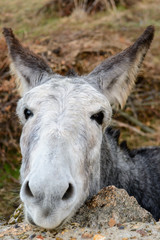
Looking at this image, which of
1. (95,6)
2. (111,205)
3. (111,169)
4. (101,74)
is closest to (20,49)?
(101,74)

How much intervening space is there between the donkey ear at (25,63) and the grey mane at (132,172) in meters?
1.18

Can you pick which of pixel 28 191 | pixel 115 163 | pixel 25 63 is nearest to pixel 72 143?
pixel 28 191

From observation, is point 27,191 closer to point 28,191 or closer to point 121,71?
point 28,191

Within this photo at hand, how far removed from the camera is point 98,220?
3205mm

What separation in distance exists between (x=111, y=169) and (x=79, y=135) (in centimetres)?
128

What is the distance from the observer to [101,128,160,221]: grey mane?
14.0ft

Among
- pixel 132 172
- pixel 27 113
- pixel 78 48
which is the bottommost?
pixel 132 172

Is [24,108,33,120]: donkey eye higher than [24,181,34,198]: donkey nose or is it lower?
higher

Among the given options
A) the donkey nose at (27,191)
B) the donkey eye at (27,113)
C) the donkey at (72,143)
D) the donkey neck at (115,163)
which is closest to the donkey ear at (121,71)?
the donkey at (72,143)

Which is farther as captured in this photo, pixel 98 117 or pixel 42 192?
pixel 98 117

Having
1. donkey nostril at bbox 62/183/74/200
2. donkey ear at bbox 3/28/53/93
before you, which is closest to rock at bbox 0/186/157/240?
donkey nostril at bbox 62/183/74/200

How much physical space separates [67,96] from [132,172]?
1.76 metres

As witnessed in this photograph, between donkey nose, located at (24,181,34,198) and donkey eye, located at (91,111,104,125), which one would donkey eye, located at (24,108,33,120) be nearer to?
donkey eye, located at (91,111,104,125)

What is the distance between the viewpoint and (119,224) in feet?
10.4
